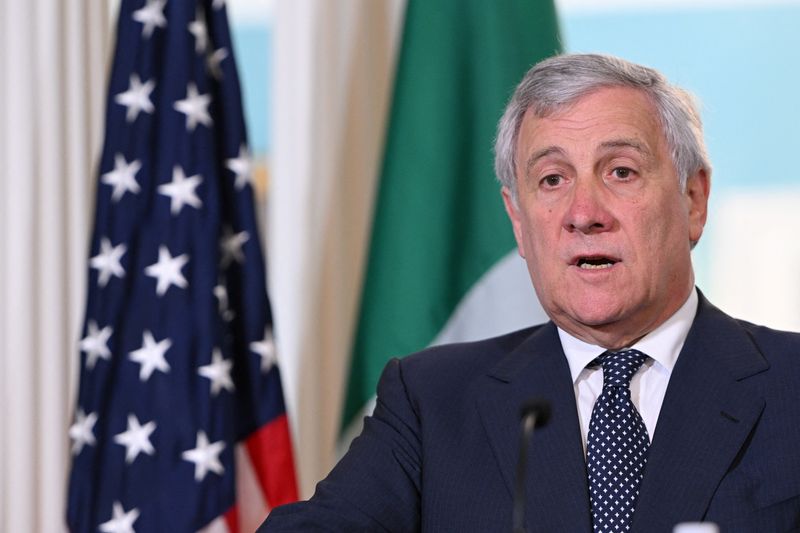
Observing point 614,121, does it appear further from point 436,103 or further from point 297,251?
point 297,251

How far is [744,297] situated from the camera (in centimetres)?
541

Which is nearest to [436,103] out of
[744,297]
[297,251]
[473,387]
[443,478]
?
[297,251]

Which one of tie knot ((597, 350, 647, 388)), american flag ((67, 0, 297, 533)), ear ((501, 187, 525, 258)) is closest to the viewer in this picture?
tie knot ((597, 350, 647, 388))

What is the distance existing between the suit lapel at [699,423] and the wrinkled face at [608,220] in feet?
0.40

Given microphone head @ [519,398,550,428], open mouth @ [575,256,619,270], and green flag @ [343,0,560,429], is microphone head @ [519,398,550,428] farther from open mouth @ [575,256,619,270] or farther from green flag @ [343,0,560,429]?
green flag @ [343,0,560,429]

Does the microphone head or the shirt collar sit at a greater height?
the microphone head

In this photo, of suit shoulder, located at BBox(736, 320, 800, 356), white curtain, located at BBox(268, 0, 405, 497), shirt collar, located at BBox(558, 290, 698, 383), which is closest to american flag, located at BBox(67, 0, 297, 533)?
white curtain, located at BBox(268, 0, 405, 497)

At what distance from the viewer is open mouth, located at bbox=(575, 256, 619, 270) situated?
2.17 metres

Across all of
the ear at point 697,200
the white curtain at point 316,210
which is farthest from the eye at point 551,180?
the white curtain at point 316,210

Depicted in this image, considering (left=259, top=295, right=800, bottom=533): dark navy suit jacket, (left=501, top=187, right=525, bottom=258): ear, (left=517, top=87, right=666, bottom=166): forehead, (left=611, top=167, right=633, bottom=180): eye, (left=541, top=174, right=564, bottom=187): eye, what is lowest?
(left=259, top=295, right=800, bottom=533): dark navy suit jacket

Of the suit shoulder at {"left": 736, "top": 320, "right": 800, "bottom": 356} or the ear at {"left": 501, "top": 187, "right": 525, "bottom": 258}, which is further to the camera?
the ear at {"left": 501, "top": 187, "right": 525, "bottom": 258}

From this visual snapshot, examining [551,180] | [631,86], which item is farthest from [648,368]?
[631,86]

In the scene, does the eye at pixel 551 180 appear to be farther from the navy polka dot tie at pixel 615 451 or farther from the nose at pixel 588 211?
the navy polka dot tie at pixel 615 451

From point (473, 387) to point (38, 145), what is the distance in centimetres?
168
